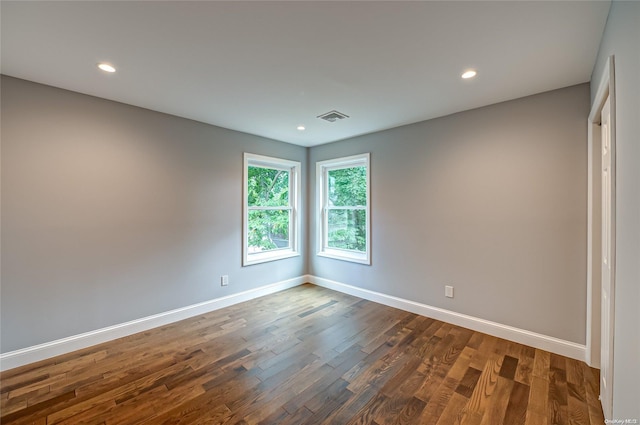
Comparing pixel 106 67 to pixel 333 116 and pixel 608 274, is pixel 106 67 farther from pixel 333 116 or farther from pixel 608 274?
pixel 608 274

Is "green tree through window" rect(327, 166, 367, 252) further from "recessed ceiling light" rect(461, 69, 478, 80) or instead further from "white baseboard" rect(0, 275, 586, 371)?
"recessed ceiling light" rect(461, 69, 478, 80)

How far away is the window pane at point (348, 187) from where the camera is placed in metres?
4.12

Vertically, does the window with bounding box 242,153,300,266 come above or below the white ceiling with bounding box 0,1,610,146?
below

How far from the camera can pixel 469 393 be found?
1.94m

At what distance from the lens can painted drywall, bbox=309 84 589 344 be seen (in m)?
2.41

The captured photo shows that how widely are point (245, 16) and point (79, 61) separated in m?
1.47

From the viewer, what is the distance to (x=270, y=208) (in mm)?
4289

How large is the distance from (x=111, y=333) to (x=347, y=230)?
3.21 metres

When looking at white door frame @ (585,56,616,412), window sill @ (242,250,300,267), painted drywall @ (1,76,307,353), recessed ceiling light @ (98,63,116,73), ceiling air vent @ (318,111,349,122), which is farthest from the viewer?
window sill @ (242,250,300,267)

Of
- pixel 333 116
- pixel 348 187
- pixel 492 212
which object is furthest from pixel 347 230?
pixel 492 212

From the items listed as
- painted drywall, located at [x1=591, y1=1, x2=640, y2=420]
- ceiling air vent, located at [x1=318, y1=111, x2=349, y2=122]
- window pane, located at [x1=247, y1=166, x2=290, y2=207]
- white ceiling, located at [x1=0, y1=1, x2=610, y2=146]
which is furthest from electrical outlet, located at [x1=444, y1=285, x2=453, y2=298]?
window pane, located at [x1=247, y1=166, x2=290, y2=207]

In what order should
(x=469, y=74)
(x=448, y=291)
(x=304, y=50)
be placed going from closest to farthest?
(x=304, y=50) < (x=469, y=74) < (x=448, y=291)

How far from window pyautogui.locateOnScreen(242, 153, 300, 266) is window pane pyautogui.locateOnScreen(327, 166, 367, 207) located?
1.99ft

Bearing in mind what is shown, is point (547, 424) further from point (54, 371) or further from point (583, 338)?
point (54, 371)
